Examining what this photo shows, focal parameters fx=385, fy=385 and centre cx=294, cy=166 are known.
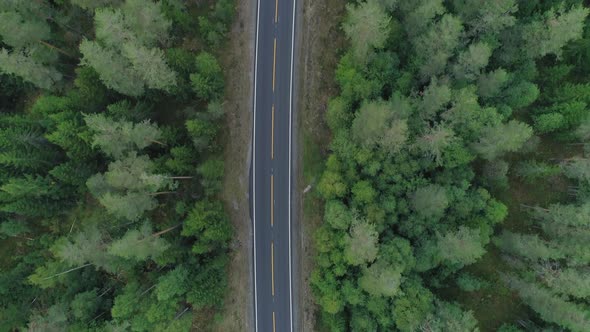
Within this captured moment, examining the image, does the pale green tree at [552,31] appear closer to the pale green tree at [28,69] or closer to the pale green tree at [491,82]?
the pale green tree at [491,82]

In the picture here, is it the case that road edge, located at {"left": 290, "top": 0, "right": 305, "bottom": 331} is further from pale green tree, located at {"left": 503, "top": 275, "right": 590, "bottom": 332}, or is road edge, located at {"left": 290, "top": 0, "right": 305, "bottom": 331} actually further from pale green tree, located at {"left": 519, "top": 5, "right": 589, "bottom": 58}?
pale green tree, located at {"left": 519, "top": 5, "right": 589, "bottom": 58}

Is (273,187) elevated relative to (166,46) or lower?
lower

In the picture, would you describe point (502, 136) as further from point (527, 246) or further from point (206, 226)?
point (206, 226)

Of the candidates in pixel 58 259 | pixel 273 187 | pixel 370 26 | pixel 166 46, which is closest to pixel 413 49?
pixel 370 26

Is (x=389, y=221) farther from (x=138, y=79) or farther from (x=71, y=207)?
(x=71, y=207)

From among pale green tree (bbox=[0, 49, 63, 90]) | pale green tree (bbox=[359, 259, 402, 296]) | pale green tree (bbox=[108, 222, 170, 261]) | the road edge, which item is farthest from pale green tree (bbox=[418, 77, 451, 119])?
pale green tree (bbox=[0, 49, 63, 90])

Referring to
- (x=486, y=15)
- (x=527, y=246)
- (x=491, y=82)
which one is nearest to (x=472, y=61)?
(x=491, y=82)

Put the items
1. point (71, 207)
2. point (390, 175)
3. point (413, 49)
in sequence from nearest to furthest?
point (390, 175) → point (413, 49) → point (71, 207)
